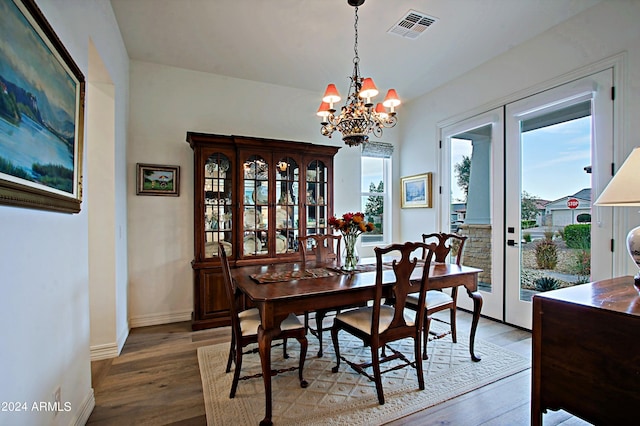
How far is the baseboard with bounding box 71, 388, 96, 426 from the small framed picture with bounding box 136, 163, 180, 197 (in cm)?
216

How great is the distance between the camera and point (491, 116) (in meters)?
3.63

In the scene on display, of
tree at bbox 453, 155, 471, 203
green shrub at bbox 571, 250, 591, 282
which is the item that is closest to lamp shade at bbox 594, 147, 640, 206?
green shrub at bbox 571, 250, 591, 282

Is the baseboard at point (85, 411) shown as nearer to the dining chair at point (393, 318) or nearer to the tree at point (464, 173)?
the dining chair at point (393, 318)

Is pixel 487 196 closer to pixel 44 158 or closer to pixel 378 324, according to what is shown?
pixel 378 324

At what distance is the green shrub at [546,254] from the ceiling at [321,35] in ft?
7.01

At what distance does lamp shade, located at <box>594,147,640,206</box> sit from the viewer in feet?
5.01

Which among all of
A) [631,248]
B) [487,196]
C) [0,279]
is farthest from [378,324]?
[487,196]

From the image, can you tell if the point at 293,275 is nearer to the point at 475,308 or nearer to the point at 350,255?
the point at 350,255

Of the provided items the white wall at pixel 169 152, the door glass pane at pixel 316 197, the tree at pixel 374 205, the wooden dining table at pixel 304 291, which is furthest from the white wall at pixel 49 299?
the tree at pixel 374 205

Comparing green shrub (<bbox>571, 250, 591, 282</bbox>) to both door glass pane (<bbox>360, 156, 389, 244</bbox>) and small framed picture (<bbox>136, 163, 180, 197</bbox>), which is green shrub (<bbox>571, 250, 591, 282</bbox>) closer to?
door glass pane (<bbox>360, 156, 389, 244</bbox>)

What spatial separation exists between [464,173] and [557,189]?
1.12 meters

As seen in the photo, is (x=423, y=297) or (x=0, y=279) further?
(x=423, y=297)

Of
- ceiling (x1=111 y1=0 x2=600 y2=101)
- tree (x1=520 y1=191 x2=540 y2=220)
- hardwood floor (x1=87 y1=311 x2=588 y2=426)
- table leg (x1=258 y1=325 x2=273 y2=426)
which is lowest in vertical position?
hardwood floor (x1=87 y1=311 x2=588 y2=426)

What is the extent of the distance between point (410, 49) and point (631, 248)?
272 centimetres
